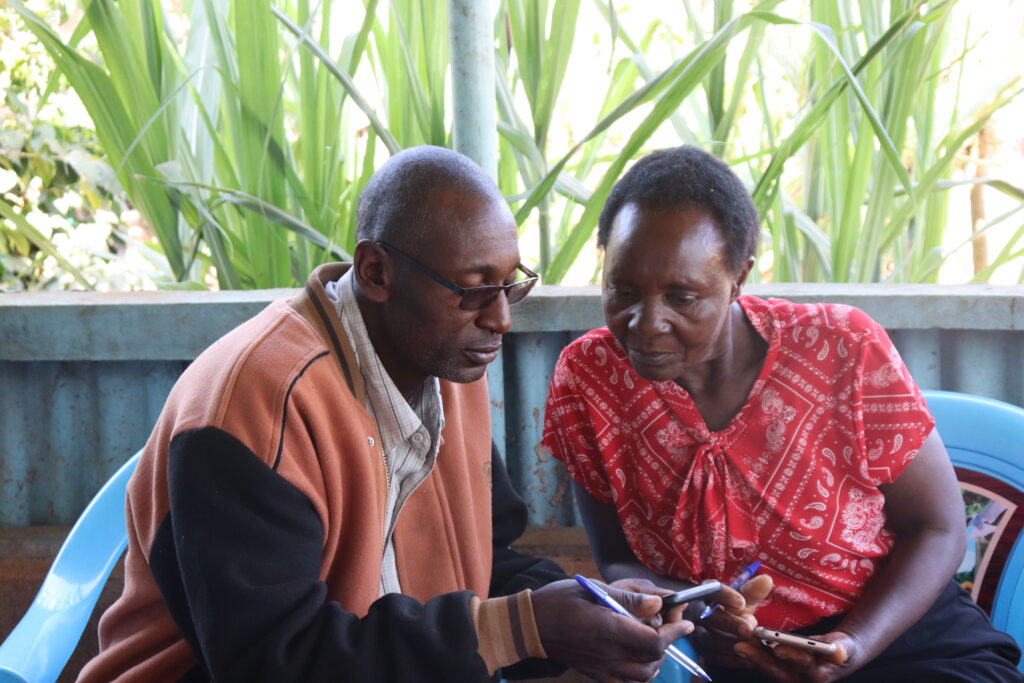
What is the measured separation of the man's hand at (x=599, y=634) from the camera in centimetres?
140

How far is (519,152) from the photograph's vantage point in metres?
2.41

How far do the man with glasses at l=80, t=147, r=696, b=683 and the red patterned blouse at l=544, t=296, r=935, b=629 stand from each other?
255 millimetres

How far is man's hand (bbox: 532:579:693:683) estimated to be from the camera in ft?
4.61

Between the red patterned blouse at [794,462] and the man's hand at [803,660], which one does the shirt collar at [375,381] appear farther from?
the man's hand at [803,660]

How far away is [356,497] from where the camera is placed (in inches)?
58.6

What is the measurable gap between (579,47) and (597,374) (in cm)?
234

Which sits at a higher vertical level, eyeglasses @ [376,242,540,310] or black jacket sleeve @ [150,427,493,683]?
eyeglasses @ [376,242,540,310]

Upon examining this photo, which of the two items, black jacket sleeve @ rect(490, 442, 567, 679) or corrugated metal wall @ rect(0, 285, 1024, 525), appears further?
corrugated metal wall @ rect(0, 285, 1024, 525)

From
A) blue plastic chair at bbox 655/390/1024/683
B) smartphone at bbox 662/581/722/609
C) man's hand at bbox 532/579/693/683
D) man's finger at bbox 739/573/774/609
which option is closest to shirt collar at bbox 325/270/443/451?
man's hand at bbox 532/579/693/683

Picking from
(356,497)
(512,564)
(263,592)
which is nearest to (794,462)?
(512,564)

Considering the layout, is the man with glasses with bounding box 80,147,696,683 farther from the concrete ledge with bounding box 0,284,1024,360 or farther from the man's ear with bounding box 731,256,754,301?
the concrete ledge with bounding box 0,284,1024,360

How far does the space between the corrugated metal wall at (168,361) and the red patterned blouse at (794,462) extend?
0.41 meters

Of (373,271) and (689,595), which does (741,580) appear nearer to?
(689,595)

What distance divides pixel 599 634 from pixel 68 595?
1.00 meters
